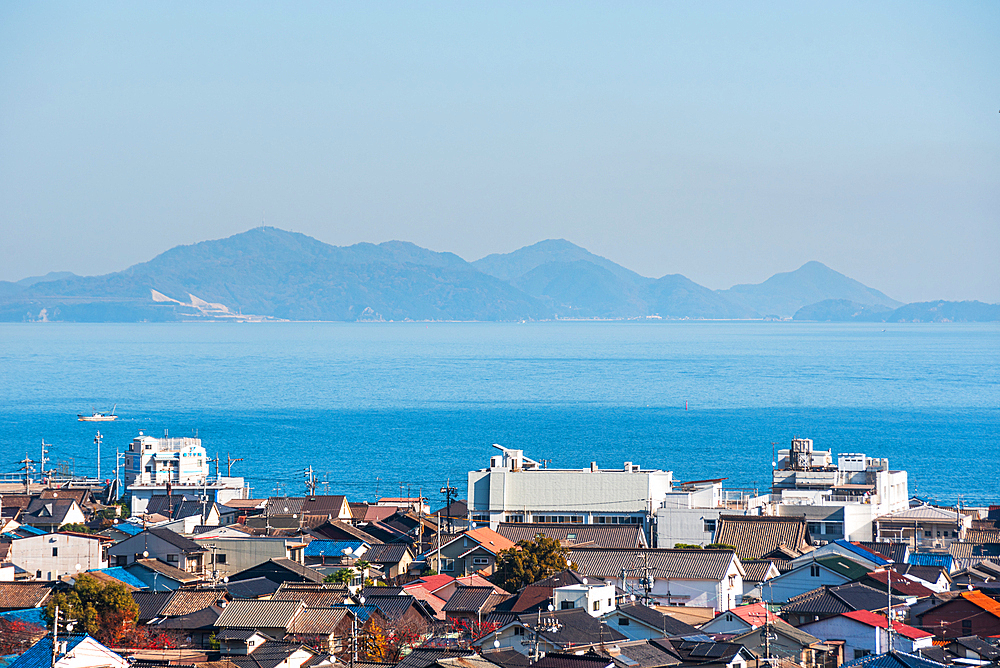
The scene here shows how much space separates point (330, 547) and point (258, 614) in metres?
7.44

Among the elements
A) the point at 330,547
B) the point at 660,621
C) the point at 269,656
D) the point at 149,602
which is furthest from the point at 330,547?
the point at 660,621

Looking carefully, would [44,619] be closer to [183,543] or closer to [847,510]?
[183,543]

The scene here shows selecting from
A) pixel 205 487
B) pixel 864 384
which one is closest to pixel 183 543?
pixel 205 487

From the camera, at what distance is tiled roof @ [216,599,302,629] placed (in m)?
15.3

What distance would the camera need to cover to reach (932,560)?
2130 cm

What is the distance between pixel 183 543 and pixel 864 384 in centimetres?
7927

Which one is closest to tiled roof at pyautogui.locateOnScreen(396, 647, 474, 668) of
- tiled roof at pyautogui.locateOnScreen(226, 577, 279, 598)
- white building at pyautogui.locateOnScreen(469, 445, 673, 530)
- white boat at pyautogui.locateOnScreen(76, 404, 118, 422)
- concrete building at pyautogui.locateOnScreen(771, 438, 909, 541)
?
tiled roof at pyautogui.locateOnScreen(226, 577, 279, 598)

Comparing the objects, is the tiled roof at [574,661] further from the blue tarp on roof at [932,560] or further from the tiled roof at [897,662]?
the blue tarp on roof at [932,560]

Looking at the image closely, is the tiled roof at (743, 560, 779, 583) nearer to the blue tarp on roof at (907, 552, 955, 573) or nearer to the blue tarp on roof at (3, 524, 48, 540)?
the blue tarp on roof at (907, 552, 955, 573)

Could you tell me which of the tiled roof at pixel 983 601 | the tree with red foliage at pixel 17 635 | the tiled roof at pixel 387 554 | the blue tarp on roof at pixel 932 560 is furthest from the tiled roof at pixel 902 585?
the tree with red foliage at pixel 17 635

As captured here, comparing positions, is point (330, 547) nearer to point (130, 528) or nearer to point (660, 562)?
point (130, 528)

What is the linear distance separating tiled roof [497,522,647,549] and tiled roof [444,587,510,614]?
5.23m

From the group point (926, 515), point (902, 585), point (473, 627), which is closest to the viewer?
point (473, 627)

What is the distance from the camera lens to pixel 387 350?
532 feet
